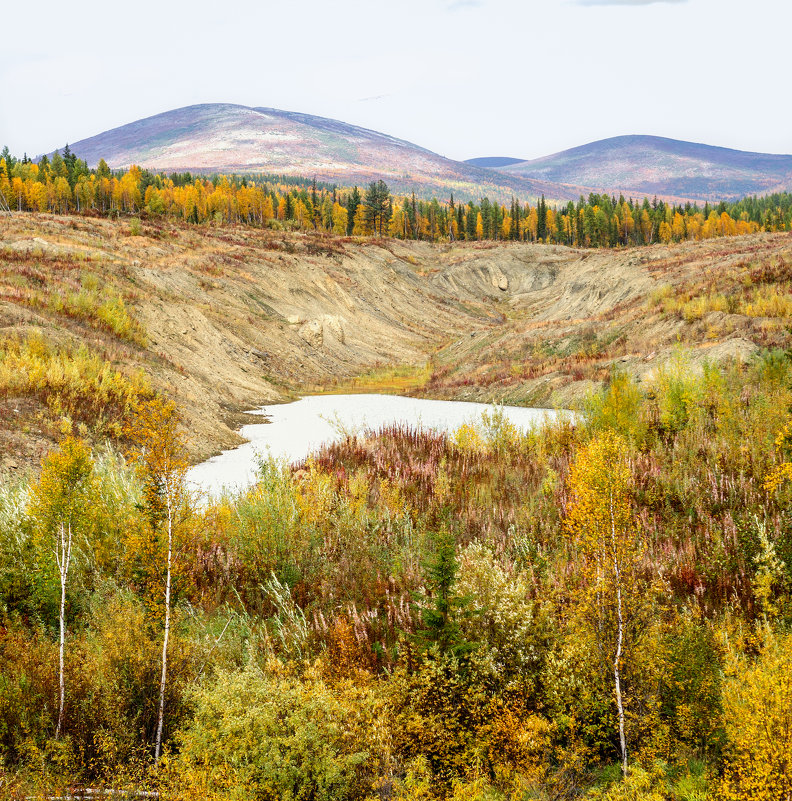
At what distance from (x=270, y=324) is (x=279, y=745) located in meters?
36.0

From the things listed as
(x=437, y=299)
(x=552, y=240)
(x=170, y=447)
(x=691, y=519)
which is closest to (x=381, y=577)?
(x=170, y=447)

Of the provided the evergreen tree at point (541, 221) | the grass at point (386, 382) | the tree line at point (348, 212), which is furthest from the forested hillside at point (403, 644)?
the evergreen tree at point (541, 221)

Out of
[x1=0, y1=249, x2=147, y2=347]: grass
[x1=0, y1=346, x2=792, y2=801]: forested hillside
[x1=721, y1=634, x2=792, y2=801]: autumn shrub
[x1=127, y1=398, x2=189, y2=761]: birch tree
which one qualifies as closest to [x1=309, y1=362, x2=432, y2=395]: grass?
[x1=0, y1=249, x2=147, y2=347]: grass

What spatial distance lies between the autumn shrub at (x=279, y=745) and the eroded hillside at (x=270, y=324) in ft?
27.1

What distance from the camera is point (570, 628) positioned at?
3.71m

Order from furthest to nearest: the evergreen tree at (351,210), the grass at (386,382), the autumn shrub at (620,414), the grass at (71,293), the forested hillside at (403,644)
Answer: the evergreen tree at (351,210)
the grass at (386,382)
the grass at (71,293)
the autumn shrub at (620,414)
the forested hillside at (403,644)

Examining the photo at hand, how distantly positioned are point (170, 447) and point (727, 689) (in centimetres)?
369

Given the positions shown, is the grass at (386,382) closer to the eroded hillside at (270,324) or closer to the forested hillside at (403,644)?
the eroded hillside at (270,324)

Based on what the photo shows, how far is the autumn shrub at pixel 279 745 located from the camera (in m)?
2.67

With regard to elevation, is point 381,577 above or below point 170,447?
below

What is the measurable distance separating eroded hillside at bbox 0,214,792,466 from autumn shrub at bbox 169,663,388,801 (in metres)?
8.25

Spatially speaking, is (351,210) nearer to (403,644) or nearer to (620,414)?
(620,414)

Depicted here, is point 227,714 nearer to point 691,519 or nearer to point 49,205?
point 691,519

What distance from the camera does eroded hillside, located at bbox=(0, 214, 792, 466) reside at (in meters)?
15.4
